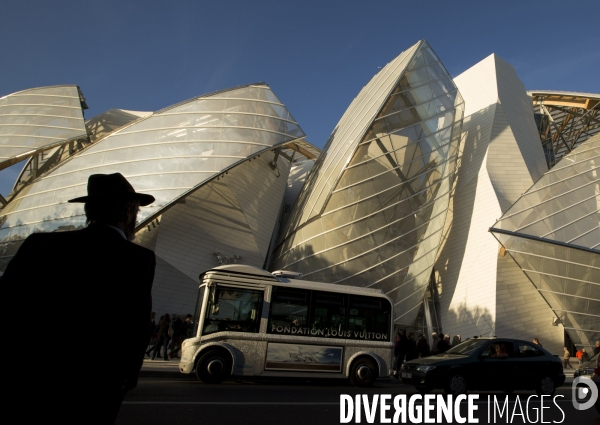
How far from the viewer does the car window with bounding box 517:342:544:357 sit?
10665 mm

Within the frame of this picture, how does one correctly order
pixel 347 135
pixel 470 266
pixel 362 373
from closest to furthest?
pixel 362 373
pixel 470 266
pixel 347 135

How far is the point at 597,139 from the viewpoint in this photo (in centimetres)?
2389

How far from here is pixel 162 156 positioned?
20.4 m

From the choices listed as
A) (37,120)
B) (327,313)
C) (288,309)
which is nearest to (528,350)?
(327,313)

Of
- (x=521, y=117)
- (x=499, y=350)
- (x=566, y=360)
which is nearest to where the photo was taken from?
(x=499, y=350)

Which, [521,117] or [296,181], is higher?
[521,117]

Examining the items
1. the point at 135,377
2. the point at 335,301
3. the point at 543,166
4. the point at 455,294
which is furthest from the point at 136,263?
the point at 543,166

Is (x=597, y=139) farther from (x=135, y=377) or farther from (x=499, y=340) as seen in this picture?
(x=135, y=377)

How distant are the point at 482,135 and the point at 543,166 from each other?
12.8 feet

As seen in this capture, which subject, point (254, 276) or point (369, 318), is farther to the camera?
point (369, 318)

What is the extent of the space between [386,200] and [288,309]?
11.5m

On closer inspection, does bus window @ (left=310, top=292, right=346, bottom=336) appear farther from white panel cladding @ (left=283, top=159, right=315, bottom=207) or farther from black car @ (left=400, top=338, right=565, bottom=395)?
white panel cladding @ (left=283, top=159, right=315, bottom=207)

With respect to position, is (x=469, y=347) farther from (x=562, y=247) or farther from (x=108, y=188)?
(x=562, y=247)

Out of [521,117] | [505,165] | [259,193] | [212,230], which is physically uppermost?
[521,117]
